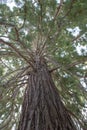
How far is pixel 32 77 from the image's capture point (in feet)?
11.7

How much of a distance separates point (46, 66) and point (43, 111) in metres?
1.68

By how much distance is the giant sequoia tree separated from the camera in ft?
8.56

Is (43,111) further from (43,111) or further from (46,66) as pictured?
(46,66)

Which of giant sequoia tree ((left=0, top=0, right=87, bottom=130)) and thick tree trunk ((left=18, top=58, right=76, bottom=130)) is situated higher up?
giant sequoia tree ((left=0, top=0, right=87, bottom=130))

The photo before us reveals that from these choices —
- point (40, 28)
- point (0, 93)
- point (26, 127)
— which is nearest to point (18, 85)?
point (0, 93)

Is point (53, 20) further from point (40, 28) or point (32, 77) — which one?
point (32, 77)

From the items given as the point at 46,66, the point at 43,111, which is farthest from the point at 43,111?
the point at 46,66

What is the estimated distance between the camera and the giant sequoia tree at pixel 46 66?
261 centimetres

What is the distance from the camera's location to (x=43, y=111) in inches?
99.0

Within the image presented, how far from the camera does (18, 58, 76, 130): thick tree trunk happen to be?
2.32 m

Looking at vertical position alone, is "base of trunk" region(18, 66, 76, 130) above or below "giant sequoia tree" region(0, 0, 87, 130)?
below

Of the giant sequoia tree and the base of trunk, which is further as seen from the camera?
the giant sequoia tree

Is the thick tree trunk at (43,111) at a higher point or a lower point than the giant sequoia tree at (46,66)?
→ lower

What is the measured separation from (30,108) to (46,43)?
201cm
